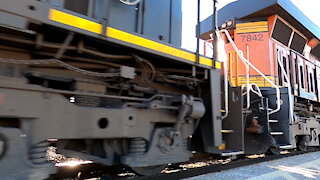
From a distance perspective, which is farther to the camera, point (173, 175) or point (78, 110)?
point (173, 175)

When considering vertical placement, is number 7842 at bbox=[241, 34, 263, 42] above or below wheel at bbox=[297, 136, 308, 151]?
above

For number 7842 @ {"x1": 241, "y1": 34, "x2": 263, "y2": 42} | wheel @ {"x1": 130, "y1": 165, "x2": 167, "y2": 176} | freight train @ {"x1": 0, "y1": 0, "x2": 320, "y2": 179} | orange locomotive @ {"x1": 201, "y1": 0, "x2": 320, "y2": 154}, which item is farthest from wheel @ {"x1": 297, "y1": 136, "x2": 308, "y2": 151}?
wheel @ {"x1": 130, "y1": 165, "x2": 167, "y2": 176}

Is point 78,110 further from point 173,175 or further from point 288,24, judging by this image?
point 288,24

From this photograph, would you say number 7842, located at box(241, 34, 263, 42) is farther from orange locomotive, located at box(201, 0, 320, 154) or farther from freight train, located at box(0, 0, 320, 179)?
freight train, located at box(0, 0, 320, 179)

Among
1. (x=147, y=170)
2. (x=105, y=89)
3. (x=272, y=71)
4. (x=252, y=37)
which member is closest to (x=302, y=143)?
(x=272, y=71)

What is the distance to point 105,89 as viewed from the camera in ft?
8.49

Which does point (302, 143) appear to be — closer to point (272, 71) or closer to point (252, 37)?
point (272, 71)

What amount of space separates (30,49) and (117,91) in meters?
0.94

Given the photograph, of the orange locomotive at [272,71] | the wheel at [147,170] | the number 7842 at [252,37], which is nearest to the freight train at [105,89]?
the wheel at [147,170]

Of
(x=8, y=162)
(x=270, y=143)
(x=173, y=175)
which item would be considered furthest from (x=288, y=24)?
(x=8, y=162)

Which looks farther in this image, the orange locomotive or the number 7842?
the number 7842

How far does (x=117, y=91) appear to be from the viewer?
9.10ft

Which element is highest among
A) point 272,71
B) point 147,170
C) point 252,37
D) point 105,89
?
point 252,37

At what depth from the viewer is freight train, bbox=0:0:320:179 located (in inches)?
72.3
